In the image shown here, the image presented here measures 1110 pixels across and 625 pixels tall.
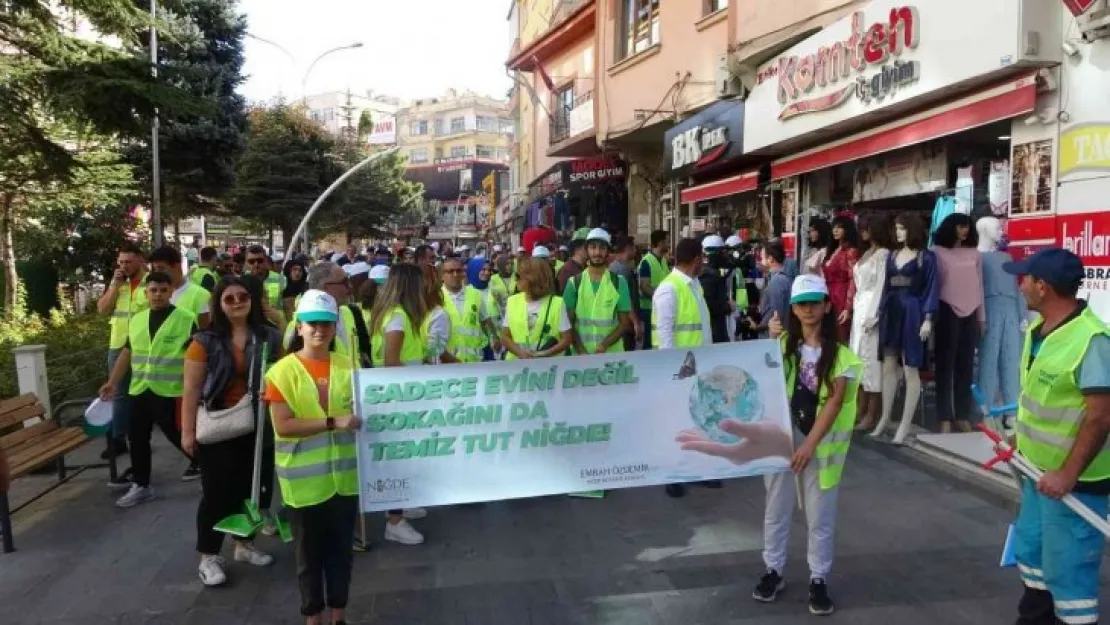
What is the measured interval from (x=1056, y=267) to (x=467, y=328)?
14.5ft

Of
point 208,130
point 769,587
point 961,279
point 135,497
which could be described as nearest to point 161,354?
point 135,497

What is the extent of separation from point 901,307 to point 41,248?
661 inches

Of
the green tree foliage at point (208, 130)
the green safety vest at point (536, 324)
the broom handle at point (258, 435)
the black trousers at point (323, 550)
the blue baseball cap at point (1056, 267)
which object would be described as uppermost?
the green tree foliage at point (208, 130)

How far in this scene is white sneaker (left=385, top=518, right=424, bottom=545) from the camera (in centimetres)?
522

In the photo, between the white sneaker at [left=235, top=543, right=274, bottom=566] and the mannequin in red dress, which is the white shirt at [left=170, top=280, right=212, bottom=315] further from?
the mannequin in red dress

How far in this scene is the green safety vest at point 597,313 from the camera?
6.32 m

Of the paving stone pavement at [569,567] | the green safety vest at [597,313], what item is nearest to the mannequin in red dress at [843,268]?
the paving stone pavement at [569,567]

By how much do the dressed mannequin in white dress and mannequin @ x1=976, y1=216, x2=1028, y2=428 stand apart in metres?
0.85

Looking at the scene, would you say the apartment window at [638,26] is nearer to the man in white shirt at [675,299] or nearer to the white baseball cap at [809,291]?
the man in white shirt at [675,299]

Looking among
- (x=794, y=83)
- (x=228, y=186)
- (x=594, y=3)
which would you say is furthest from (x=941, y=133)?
(x=228, y=186)

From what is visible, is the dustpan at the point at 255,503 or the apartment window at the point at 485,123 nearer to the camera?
the dustpan at the point at 255,503

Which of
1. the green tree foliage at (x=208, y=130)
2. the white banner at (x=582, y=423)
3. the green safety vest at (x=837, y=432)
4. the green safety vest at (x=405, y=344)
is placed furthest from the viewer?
the green tree foliage at (x=208, y=130)

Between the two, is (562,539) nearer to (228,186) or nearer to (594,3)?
(594,3)

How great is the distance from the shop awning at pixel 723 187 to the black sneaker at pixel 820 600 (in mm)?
10511
